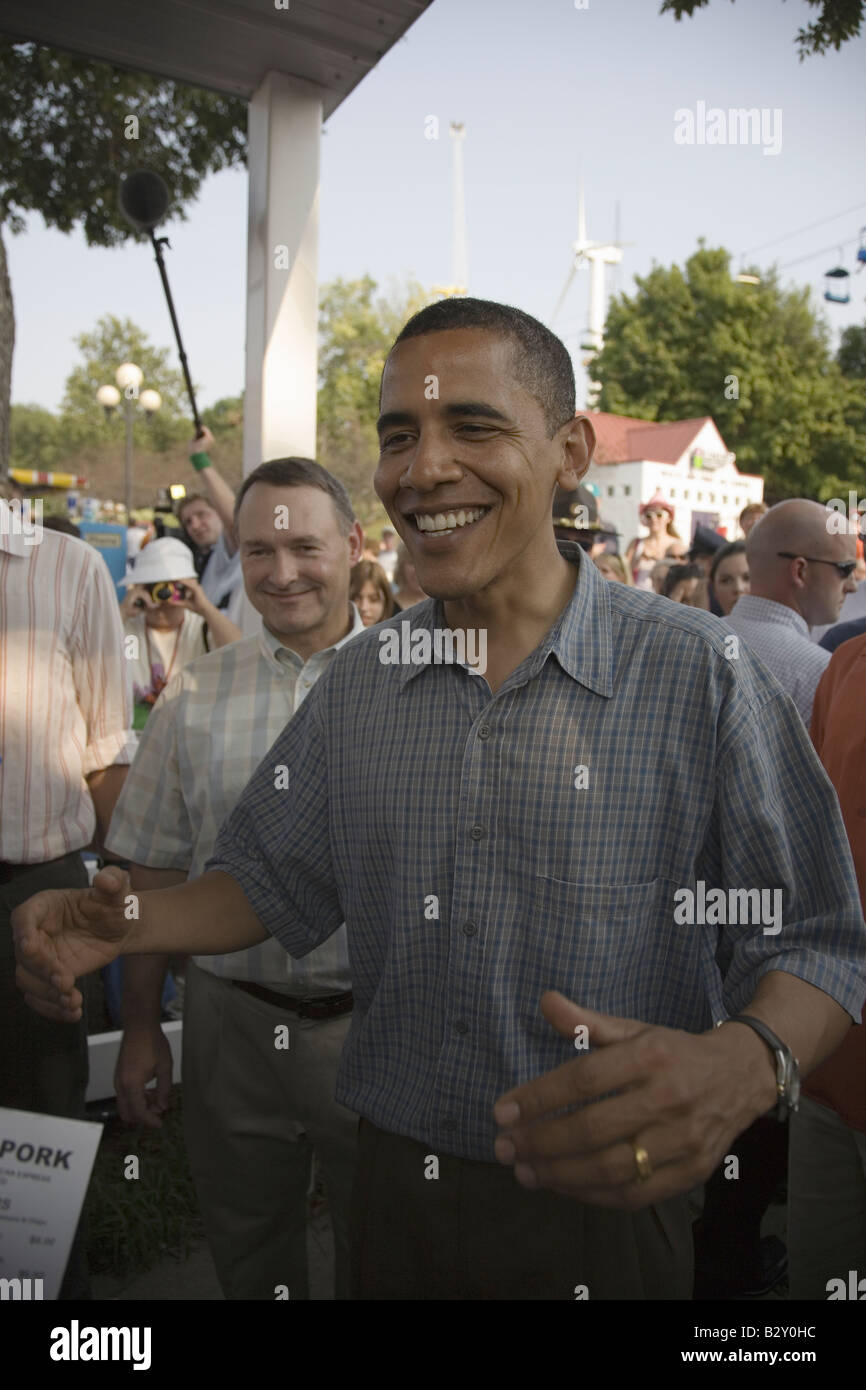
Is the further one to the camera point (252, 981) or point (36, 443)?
point (36, 443)

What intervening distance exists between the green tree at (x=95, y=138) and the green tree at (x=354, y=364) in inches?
1462

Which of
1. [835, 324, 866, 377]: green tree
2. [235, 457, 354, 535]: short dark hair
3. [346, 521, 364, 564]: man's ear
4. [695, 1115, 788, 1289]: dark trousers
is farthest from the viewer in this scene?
[835, 324, 866, 377]: green tree

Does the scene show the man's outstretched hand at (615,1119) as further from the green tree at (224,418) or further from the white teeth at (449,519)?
the green tree at (224,418)

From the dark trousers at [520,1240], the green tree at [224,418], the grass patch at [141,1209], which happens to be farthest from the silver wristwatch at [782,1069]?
the green tree at [224,418]

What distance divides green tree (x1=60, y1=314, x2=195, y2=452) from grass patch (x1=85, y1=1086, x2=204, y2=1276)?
156ft

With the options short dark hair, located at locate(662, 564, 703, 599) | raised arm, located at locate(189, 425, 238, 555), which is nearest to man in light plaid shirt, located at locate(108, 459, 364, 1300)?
raised arm, located at locate(189, 425, 238, 555)

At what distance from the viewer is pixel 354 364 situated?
50031mm

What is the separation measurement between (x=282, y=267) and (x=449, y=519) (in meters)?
2.99

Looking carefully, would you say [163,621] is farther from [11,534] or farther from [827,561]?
[827,561]

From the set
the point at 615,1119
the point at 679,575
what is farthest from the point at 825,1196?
the point at 679,575

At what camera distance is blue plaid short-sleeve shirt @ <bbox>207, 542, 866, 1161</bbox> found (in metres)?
1.48

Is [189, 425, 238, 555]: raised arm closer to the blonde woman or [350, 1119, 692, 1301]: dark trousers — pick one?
[350, 1119, 692, 1301]: dark trousers

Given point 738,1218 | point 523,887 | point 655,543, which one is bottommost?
point 738,1218

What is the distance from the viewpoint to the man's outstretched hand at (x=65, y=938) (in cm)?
150
